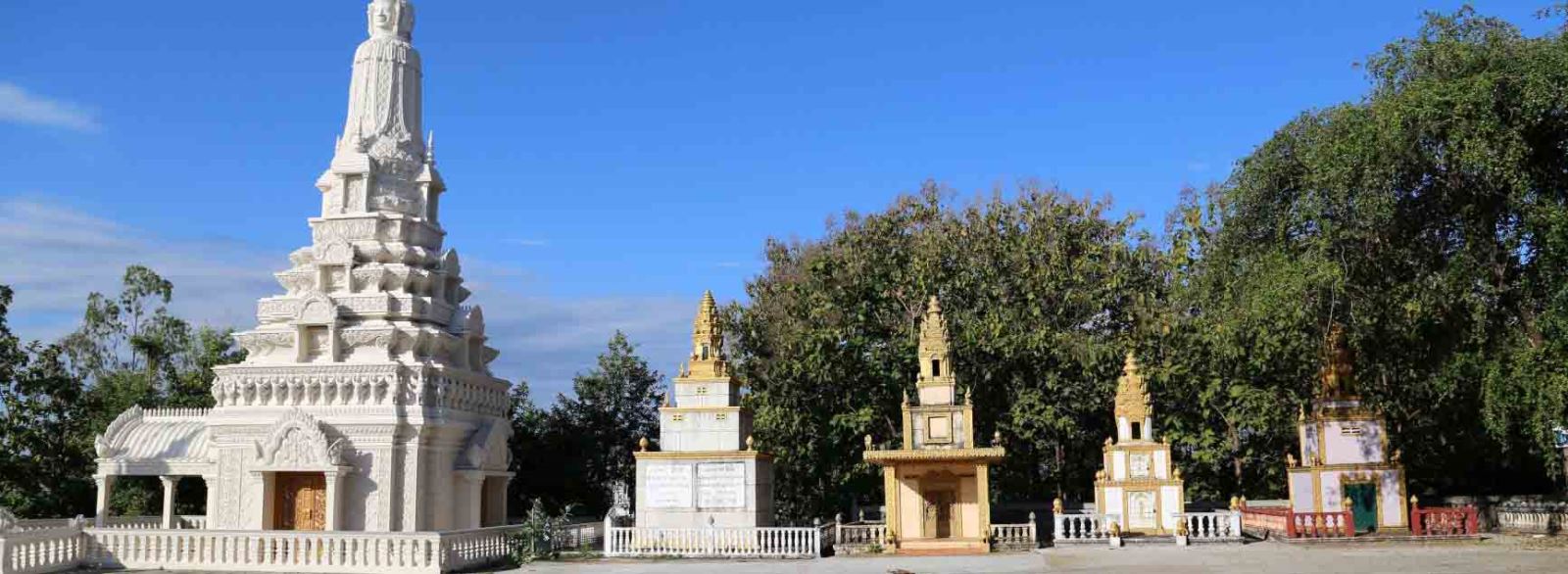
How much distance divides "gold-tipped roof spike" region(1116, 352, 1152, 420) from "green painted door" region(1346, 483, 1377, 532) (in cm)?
438

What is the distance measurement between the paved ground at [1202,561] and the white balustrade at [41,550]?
760 centimetres

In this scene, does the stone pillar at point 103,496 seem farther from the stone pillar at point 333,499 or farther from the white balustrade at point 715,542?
the white balustrade at point 715,542

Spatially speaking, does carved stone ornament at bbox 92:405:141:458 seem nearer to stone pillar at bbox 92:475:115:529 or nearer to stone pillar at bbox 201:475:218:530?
stone pillar at bbox 92:475:115:529

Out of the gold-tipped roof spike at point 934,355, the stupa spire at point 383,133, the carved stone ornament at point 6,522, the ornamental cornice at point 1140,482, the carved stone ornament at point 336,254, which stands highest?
the stupa spire at point 383,133

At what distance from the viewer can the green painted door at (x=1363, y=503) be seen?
1012 inches

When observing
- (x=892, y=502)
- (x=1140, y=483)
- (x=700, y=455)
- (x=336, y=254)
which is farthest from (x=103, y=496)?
(x=1140, y=483)

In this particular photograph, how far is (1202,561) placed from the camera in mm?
20031

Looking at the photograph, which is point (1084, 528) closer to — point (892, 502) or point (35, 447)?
point (892, 502)

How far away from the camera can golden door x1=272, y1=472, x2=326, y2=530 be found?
26125 mm

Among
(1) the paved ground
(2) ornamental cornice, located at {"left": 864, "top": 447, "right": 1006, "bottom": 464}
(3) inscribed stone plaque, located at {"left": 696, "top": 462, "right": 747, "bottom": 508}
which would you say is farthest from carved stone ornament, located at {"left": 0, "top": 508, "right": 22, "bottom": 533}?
(2) ornamental cornice, located at {"left": 864, "top": 447, "right": 1006, "bottom": 464}

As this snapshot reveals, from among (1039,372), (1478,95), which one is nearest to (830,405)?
(1039,372)

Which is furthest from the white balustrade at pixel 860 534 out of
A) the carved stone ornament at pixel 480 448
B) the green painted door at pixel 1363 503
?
the green painted door at pixel 1363 503

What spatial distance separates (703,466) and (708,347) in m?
2.58

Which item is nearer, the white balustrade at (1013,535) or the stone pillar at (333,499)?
the white balustrade at (1013,535)
